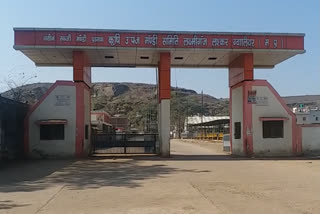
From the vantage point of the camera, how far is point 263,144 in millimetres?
26172

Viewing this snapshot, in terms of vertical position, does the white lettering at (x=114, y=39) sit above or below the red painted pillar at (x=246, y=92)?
above

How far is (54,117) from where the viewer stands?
25328mm

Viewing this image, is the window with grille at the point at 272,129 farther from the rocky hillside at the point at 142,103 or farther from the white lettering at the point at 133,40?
the rocky hillside at the point at 142,103

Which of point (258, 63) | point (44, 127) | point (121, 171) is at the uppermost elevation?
point (258, 63)

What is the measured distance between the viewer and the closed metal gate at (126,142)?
1094 inches

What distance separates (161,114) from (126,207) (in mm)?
16518

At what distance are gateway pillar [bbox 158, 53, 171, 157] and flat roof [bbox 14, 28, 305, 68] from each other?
886 millimetres

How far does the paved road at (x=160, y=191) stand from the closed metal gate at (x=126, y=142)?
957 cm

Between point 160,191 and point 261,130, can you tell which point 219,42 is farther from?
point 160,191

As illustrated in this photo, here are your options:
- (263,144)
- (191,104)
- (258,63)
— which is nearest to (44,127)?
(263,144)

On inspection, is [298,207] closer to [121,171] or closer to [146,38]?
[121,171]

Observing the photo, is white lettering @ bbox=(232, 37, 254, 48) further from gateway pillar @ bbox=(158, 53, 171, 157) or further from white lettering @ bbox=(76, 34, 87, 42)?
white lettering @ bbox=(76, 34, 87, 42)

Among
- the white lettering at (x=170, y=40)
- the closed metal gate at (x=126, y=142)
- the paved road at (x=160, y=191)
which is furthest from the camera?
the closed metal gate at (x=126, y=142)

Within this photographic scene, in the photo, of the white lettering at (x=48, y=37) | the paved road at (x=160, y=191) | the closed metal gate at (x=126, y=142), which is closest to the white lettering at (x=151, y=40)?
the white lettering at (x=48, y=37)
